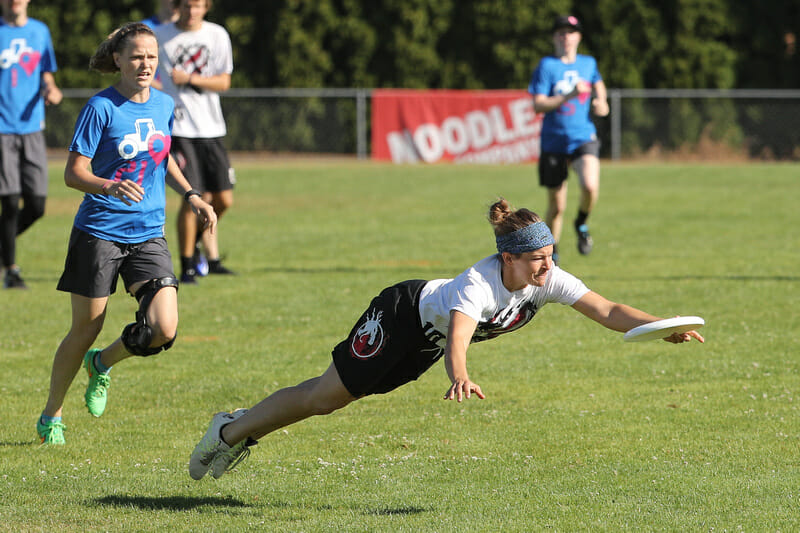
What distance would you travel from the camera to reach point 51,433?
5.63 meters

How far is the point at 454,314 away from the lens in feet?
14.3

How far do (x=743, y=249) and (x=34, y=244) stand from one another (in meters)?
8.64

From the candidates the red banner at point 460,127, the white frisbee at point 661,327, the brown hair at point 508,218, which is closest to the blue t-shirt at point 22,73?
the brown hair at point 508,218

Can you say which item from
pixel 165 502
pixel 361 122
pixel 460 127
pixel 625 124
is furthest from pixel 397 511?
pixel 625 124

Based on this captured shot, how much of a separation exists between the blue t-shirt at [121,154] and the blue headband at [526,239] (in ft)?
6.59

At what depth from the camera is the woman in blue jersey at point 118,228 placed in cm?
547

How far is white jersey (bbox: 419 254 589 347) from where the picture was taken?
4.44 meters

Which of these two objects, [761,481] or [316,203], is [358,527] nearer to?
[761,481]

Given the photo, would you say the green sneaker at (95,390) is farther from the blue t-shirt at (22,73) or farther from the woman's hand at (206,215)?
the blue t-shirt at (22,73)

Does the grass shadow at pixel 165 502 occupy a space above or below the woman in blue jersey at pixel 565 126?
below

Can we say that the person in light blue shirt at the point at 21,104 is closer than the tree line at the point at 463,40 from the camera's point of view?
Yes

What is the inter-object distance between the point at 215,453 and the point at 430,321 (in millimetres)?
1146

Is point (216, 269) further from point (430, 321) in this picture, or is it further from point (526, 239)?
point (526, 239)

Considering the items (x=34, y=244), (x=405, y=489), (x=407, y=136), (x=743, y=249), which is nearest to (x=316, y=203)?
(x=34, y=244)
